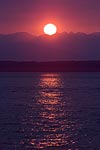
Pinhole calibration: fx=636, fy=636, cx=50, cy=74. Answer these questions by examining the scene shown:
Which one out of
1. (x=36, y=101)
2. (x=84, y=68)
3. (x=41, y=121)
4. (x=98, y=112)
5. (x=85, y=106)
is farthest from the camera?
Answer: (x=84, y=68)

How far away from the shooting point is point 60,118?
2777cm

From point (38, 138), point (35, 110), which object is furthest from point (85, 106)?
point (38, 138)

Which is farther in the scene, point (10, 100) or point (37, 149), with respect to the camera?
point (10, 100)

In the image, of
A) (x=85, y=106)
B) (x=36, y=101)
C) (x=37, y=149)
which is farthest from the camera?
(x=36, y=101)

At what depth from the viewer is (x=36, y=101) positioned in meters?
37.5

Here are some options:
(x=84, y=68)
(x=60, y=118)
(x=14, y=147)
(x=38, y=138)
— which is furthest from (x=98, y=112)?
(x=84, y=68)

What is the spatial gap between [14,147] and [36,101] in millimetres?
17238

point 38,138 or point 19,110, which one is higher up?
point 19,110

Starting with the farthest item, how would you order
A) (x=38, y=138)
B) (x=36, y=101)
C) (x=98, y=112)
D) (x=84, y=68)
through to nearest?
(x=84, y=68), (x=36, y=101), (x=98, y=112), (x=38, y=138)

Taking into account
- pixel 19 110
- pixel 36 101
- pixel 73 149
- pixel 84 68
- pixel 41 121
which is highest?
pixel 84 68

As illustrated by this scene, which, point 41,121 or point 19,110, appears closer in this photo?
point 41,121

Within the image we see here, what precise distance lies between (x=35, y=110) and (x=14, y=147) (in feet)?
36.8

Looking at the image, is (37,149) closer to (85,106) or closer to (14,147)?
(14,147)

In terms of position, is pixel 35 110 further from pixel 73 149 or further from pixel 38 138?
pixel 73 149
